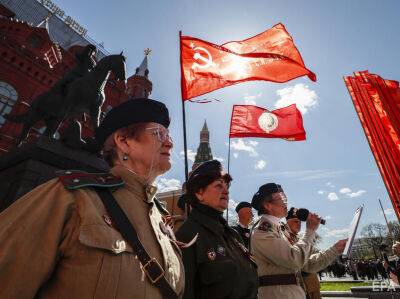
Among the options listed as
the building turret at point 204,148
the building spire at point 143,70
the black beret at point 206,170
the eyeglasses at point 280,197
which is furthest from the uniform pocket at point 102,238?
the building turret at point 204,148

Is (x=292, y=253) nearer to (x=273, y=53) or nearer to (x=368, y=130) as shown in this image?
(x=368, y=130)

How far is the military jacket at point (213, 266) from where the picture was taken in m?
2.08

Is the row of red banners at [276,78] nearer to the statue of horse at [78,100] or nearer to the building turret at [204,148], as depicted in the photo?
the statue of horse at [78,100]

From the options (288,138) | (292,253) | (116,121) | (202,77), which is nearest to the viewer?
(116,121)

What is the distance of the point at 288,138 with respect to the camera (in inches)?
281

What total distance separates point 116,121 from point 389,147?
5.22 meters

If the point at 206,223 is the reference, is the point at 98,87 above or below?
above

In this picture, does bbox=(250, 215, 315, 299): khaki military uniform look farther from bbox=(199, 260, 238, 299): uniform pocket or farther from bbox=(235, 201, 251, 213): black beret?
bbox=(235, 201, 251, 213): black beret

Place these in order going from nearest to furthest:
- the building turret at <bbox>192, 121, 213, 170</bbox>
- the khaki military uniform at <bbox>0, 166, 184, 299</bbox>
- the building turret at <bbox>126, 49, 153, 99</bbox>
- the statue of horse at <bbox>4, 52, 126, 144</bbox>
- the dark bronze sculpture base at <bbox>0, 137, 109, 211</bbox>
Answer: the khaki military uniform at <bbox>0, 166, 184, 299</bbox>, the dark bronze sculpture base at <bbox>0, 137, 109, 211</bbox>, the statue of horse at <bbox>4, 52, 126, 144</bbox>, the building turret at <bbox>126, 49, 153, 99</bbox>, the building turret at <bbox>192, 121, 213, 170</bbox>

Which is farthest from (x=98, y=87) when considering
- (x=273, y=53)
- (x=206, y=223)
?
(x=206, y=223)

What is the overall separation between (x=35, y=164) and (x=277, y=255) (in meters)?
3.63

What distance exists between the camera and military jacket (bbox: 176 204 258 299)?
2084 mm

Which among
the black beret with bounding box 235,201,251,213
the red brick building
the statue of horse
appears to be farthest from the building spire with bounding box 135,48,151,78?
the black beret with bounding box 235,201,251,213

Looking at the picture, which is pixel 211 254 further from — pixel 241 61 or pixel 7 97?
pixel 7 97
